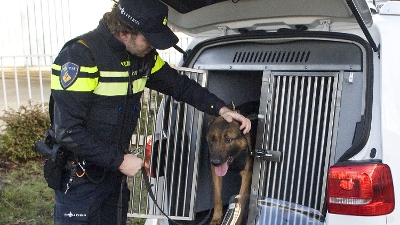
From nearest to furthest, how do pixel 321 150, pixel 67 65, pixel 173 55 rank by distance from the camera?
pixel 67 65 → pixel 321 150 → pixel 173 55

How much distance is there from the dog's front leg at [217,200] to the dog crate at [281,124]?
0.10m

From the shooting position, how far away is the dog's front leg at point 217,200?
3.18 meters

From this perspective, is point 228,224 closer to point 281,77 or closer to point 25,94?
point 281,77

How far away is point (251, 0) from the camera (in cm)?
260

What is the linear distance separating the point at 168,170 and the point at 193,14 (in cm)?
105

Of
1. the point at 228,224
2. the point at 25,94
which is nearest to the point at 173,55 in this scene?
the point at 25,94

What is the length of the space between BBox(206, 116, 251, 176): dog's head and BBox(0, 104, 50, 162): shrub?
350cm

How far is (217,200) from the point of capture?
321 centimetres

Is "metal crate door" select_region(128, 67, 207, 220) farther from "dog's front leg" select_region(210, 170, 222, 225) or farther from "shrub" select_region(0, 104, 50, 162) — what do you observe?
"shrub" select_region(0, 104, 50, 162)

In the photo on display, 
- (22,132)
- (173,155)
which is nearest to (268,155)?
(173,155)

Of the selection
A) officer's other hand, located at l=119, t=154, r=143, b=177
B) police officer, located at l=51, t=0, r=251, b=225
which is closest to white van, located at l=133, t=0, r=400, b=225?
police officer, located at l=51, t=0, r=251, b=225

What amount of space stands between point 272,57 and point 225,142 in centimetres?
71

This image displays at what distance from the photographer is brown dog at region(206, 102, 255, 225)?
310 centimetres

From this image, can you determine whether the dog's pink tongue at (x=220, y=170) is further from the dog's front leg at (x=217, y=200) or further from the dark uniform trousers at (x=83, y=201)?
the dark uniform trousers at (x=83, y=201)
